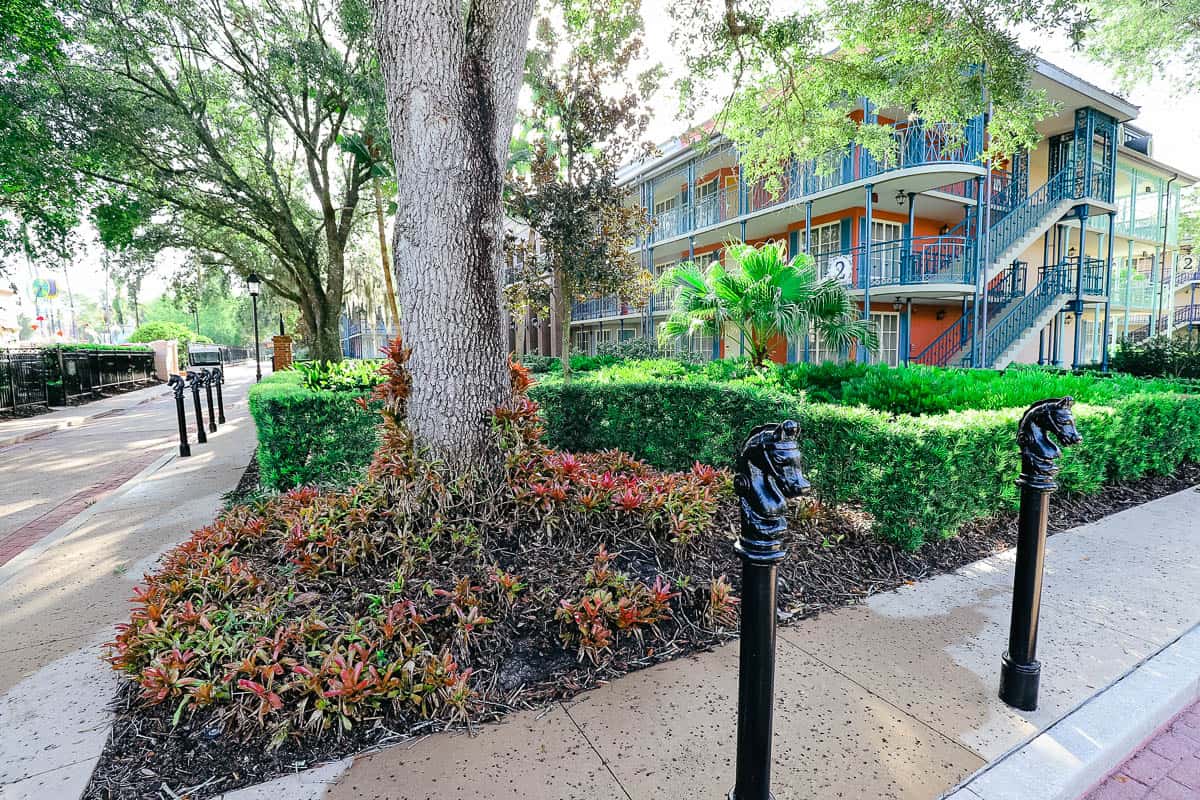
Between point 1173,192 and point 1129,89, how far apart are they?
16545 mm

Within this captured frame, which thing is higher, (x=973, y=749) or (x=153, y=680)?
(x=153, y=680)

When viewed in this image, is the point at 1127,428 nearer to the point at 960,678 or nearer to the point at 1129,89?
the point at 960,678

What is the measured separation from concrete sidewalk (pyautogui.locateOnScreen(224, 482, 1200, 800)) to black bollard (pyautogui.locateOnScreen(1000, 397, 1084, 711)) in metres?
0.12

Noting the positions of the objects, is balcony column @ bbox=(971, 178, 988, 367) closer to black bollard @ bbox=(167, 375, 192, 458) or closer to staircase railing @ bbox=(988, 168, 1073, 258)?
staircase railing @ bbox=(988, 168, 1073, 258)

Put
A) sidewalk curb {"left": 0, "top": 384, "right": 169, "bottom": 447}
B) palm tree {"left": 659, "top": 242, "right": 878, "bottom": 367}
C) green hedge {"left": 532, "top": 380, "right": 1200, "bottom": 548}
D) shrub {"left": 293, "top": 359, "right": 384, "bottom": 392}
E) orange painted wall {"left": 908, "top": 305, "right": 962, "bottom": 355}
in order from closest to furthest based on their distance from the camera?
green hedge {"left": 532, "top": 380, "right": 1200, "bottom": 548} → shrub {"left": 293, "top": 359, "right": 384, "bottom": 392} → palm tree {"left": 659, "top": 242, "right": 878, "bottom": 367} → sidewalk curb {"left": 0, "top": 384, "right": 169, "bottom": 447} → orange painted wall {"left": 908, "top": 305, "right": 962, "bottom": 355}

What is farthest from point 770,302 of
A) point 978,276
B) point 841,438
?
point 978,276

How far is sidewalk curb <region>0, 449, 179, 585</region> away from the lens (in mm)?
4484

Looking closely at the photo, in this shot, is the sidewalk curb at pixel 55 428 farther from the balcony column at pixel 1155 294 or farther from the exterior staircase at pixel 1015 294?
the balcony column at pixel 1155 294

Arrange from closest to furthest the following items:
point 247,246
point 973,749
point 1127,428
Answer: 1. point 973,749
2. point 1127,428
3. point 247,246

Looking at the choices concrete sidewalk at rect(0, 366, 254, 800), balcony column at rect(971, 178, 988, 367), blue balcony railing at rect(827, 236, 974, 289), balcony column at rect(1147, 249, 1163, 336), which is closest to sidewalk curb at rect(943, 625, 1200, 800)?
concrete sidewalk at rect(0, 366, 254, 800)

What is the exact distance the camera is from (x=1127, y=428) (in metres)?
5.58

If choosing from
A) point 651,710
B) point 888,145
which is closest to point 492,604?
point 651,710

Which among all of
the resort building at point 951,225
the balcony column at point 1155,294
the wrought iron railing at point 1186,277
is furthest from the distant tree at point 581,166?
the wrought iron railing at point 1186,277

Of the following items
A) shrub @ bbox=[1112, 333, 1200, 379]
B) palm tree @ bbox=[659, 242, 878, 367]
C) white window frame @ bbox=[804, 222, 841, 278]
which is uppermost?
white window frame @ bbox=[804, 222, 841, 278]
